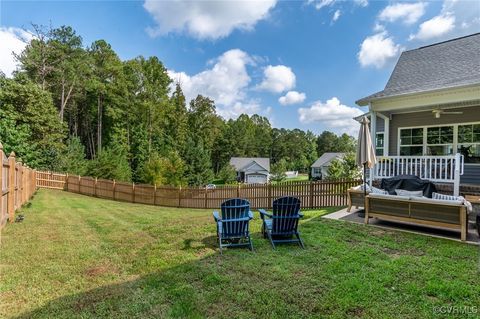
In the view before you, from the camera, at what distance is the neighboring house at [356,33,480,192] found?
7.91m

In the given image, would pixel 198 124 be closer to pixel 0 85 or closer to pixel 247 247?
pixel 0 85

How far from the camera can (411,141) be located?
34.2 feet

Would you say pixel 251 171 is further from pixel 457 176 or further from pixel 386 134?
pixel 457 176

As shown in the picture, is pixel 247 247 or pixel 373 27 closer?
pixel 247 247

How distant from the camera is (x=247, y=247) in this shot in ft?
16.7

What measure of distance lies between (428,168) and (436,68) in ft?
14.5

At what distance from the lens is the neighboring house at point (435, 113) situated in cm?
791

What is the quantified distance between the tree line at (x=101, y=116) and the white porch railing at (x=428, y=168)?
18432 millimetres

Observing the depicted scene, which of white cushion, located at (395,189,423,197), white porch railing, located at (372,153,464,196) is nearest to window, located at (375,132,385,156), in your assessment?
white porch railing, located at (372,153,464,196)

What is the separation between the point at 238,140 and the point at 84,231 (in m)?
52.4

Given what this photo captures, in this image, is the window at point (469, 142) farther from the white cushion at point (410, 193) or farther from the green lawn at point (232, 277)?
the green lawn at point (232, 277)

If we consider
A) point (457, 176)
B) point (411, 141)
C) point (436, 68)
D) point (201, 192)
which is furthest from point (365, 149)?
point (201, 192)

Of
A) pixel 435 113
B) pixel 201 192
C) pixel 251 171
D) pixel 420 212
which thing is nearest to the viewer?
pixel 420 212

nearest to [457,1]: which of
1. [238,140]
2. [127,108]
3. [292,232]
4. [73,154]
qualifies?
[292,232]
